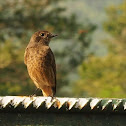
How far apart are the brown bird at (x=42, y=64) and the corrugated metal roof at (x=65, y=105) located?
322 cm

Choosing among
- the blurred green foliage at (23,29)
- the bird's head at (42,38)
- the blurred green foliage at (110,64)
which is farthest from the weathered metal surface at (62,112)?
the blurred green foliage at (110,64)

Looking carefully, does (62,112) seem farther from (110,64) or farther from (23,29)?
(110,64)

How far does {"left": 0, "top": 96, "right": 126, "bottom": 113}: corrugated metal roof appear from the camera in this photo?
2.65m

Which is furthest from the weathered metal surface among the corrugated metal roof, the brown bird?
the brown bird

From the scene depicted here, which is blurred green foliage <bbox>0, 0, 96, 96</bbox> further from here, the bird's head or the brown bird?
the brown bird

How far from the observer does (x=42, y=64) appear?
6.00 m

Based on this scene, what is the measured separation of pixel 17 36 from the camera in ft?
72.7

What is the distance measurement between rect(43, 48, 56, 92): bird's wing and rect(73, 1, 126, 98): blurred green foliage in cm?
3098

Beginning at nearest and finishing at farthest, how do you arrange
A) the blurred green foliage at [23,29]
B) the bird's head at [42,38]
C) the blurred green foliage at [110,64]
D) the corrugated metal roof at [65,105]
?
the corrugated metal roof at [65,105]
the bird's head at [42,38]
the blurred green foliage at [23,29]
the blurred green foliage at [110,64]

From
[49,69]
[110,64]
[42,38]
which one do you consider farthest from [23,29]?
[110,64]

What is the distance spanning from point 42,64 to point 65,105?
11.0 ft

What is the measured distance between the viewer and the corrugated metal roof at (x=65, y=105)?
265 cm

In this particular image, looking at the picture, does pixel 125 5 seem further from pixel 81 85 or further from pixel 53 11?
pixel 53 11

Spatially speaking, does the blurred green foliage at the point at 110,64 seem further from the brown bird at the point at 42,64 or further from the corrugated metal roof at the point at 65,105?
the corrugated metal roof at the point at 65,105
